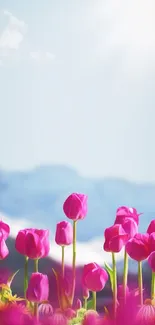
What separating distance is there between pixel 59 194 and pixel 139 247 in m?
0.82

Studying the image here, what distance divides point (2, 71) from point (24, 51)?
0.23ft

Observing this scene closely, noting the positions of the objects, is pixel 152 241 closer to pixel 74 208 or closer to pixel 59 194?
pixel 74 208

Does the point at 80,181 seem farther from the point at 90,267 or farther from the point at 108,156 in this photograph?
the point at 90,267

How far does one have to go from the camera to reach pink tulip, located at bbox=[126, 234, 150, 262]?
63 cm

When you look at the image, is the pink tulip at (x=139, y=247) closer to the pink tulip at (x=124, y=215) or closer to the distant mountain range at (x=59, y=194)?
the pink tulip at (x=124, y=215)

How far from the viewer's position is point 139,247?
2.07 ft

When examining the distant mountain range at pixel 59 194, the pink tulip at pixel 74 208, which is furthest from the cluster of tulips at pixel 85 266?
the distant mountain range at pixel 59 194

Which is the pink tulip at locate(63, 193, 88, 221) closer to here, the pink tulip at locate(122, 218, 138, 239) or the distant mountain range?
the pink tulip at locate(122, 218, 138, 239)

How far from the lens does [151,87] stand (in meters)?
1.46

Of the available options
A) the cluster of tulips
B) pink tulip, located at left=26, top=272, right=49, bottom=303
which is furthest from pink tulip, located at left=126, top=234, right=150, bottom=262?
pink tulip, located at left=26, top=272, right=49, bottom=303

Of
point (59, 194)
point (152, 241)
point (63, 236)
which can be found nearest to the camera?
point (152, 241)

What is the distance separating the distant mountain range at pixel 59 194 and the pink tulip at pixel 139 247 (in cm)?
79

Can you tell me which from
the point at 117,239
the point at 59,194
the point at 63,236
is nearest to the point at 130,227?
the point at 117,239

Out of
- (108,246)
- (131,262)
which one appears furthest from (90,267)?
(131,262)
